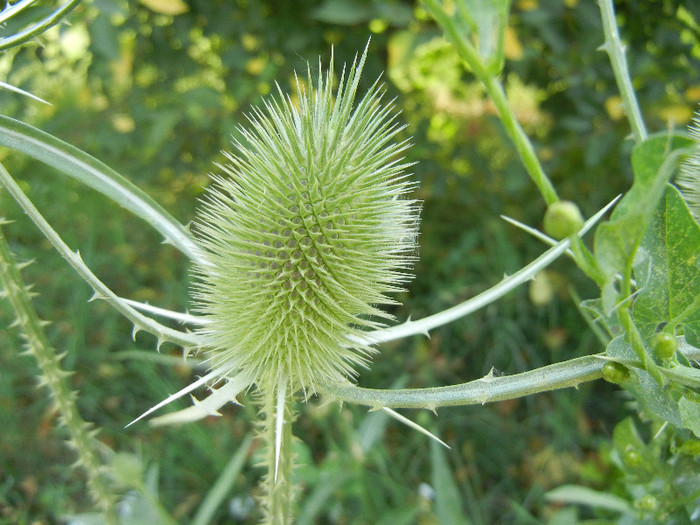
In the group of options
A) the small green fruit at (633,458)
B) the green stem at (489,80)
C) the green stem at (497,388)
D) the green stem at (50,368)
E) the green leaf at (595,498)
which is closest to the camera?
the green stem at (489,80)

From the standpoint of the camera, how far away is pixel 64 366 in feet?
8.45

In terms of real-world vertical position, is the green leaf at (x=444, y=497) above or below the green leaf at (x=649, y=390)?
below

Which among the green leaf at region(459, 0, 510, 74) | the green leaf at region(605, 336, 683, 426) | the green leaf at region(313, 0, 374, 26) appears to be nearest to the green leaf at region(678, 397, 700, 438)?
the green leaf at region(605, 336, 683, 426)

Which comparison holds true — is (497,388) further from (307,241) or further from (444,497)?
(444,497)

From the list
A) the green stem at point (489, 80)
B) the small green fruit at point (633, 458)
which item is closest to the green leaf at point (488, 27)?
the green stem at point (489, 80)

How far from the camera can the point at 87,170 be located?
3.29 ft

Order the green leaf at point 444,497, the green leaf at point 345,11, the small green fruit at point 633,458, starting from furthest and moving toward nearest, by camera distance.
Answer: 1. the green leaf at point 345,11
2. the green leaf at point 444,497
3. the small green fruit at point 633,458

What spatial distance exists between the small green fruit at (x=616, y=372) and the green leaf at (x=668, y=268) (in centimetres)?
6

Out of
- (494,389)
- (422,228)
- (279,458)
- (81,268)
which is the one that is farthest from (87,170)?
(422,228)

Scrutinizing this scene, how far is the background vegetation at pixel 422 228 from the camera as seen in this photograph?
2139mm

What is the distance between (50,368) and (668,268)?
93 cm

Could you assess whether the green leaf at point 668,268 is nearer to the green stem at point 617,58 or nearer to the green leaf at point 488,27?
the green stem at point 617,58

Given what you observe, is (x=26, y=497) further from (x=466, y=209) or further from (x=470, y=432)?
(x=466, y=209)

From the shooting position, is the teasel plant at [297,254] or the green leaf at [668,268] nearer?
the green leaf at [668,268]
